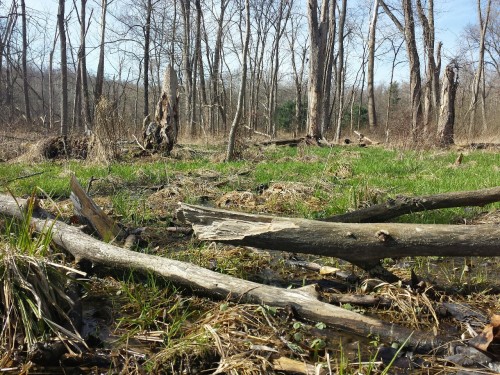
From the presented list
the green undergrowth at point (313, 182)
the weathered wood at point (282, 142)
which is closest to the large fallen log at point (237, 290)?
the green undergrowth at point (313, 182)

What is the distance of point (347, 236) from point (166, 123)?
10.8m

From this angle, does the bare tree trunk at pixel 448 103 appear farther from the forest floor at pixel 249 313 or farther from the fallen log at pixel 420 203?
the fallen log at pixel 420 203

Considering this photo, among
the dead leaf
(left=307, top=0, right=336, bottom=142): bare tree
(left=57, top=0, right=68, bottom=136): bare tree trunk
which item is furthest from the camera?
(left=57, top=0, right=68, bottom=136): bare tree trunk

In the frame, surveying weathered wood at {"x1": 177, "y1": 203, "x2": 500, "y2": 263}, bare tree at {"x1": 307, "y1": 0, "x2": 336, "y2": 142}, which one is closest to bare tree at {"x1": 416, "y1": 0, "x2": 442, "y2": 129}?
bare tree at {"x1": 307, "y1": 0, "x2": 336, "y2": 142}

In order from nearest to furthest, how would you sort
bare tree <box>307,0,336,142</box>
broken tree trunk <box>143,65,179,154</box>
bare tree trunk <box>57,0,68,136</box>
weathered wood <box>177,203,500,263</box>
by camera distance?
1. weathered wood <box>177,203,500,263</box>
2. broken tree trunk <box>143,65,179,154</box>
3. bare tree <box>307,0,336,142</box>
4. bare tree trunk <box>57,0,68,136</box>

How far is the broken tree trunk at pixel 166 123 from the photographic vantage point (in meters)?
12.8

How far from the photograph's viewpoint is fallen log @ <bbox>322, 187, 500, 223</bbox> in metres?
4.08

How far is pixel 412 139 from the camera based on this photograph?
13.6 meters

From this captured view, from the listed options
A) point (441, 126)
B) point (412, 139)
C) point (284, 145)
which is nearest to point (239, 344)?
point (412, 139)

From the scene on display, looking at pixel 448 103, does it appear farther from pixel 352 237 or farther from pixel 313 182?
pixel 352 237

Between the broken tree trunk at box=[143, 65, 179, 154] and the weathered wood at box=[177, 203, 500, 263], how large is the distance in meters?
9.93

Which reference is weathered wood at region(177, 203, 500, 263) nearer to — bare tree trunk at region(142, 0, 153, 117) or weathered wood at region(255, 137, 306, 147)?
weathered wood at region(255, 137, 306, 147)

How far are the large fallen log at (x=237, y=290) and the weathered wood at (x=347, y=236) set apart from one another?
379 mm

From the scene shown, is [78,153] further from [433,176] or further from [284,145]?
[433,176]
